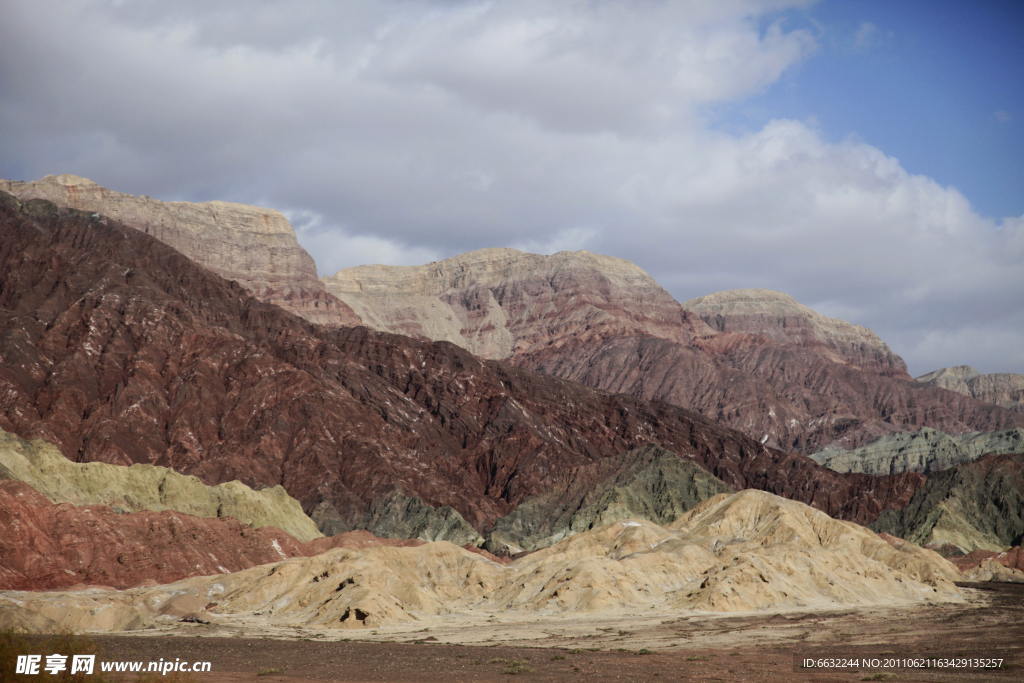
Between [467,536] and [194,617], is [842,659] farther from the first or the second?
[467,536]

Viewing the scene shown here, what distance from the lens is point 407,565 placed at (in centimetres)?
10375

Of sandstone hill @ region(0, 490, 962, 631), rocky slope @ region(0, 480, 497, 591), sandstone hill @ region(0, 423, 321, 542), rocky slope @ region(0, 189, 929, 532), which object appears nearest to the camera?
sandstone hill @ region(0, 490, 962, 631)

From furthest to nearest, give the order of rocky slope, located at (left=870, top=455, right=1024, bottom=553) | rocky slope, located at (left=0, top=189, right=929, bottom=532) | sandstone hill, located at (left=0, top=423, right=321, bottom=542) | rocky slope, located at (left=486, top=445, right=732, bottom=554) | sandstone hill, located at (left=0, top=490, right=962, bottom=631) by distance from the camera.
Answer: rocky slope, located at (left=870, top=455, right=1024, bottom=553) → rocky slope, located at (left=486, top=445, right=732, bottom=554) → rocky slope, located at (left=0, top=189, right=929, bottom=532) → sandstone hill, located at (left=0, top=423, right=321, bottom=542) → sandstone hill, located at (left=0, top=490, right=962, bottom=631)

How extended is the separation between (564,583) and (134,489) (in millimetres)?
66792

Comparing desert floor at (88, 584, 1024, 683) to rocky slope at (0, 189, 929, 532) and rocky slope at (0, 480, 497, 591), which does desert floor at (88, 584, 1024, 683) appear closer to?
rocky slope at (0, 480, 497, 591)

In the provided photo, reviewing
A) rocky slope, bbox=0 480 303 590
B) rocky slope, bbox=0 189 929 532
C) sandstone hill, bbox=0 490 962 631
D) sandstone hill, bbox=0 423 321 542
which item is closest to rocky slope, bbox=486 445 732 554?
rocky slope, bbox=0 189 929 532

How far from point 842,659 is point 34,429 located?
5507 inches

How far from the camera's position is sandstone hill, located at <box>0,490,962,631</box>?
79.6 meters

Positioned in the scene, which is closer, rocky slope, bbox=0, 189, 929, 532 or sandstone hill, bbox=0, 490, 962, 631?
sandstone hill, bbox=0, 490, 962, 631

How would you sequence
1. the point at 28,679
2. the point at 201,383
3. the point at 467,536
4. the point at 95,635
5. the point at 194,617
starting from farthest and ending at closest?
the point at 201,383 → the point at 467,536 → the point at 194,617 → the point at 95,635 → the point at 28,679

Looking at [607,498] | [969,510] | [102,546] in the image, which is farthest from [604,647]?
[969,510]

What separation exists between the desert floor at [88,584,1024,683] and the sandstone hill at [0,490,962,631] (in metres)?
5.22

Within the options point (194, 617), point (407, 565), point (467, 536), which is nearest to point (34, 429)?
point (467, 536)

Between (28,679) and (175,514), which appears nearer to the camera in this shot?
(28,679)
